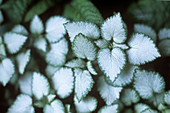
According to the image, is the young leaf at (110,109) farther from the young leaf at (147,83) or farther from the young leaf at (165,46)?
the young leaf at (165,46)

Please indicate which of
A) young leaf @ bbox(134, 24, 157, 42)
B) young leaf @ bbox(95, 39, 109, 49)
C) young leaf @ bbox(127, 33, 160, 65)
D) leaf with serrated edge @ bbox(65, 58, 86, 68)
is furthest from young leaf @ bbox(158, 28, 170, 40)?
leaf with serrated edge @ bbox(65, 58, 86, 68)

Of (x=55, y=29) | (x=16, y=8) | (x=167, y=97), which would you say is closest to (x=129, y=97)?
(x=167, y=97)

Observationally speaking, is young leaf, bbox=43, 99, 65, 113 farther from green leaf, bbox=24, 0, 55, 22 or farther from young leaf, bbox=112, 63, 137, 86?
green leaf, bbox=24, 0, 55, 22

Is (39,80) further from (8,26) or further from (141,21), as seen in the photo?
(141,21)

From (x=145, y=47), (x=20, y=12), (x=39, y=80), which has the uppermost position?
(x=20, y=12)

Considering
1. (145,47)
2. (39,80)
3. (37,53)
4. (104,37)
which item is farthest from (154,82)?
(37,53)
